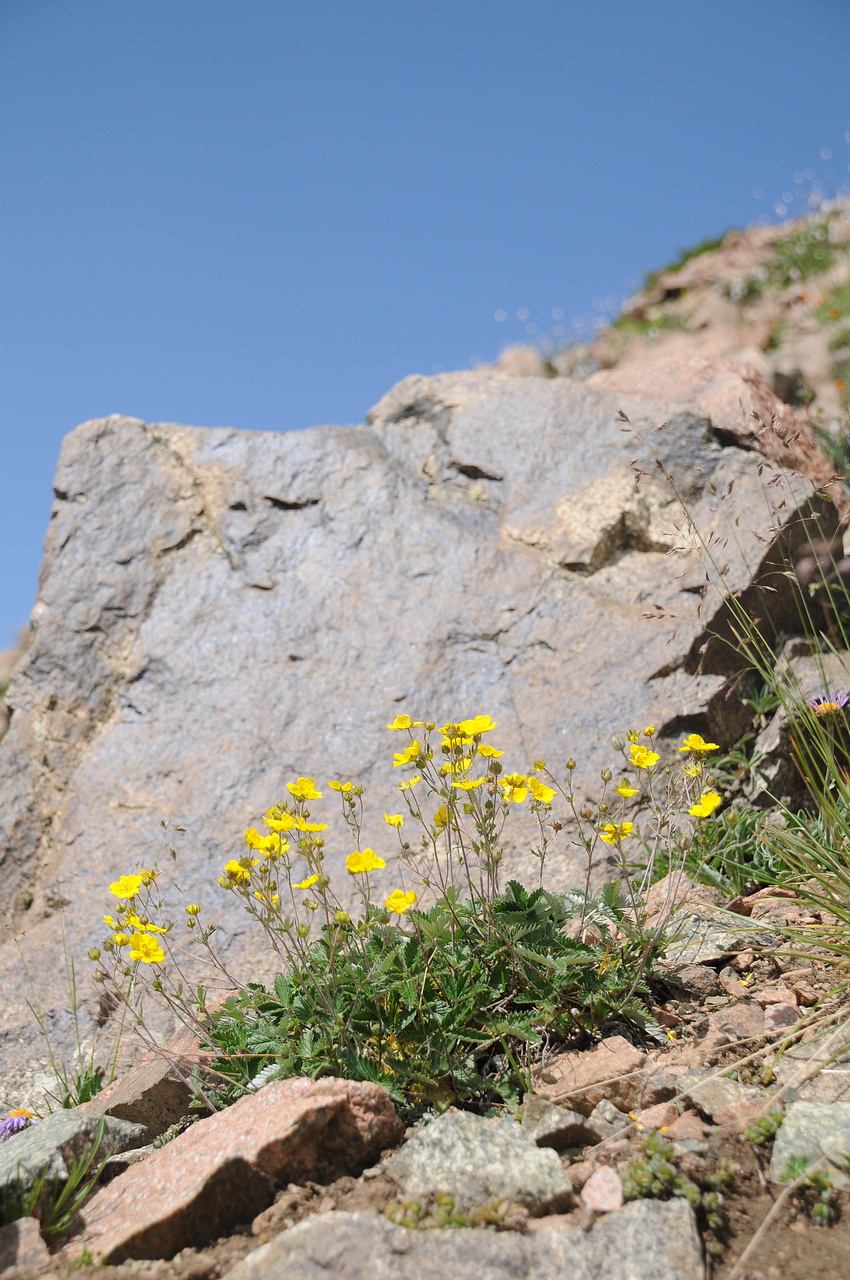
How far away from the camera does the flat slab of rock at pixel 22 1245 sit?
1.93 m

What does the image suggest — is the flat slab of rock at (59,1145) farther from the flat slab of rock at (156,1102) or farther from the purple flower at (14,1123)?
the purple flower at (14,1123)

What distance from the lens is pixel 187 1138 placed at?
2.31 metres

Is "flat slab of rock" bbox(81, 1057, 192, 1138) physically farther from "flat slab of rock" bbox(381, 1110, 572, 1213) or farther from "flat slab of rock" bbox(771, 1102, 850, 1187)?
"flat slab of rock" bbox(771, 1102, 850, 1187)

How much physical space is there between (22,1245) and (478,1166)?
1018mm

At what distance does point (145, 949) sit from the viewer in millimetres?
2342

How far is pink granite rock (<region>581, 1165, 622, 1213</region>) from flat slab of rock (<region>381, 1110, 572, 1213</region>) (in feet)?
0.18

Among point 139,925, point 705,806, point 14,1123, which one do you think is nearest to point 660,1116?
point 705,806

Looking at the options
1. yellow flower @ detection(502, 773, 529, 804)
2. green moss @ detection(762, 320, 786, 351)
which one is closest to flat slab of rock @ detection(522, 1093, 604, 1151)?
yellow flower @ detection(502, 773, 529, 804)

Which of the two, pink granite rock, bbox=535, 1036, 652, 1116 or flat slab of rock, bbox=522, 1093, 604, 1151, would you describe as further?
pink granite rock, bbox=535, 1036, 652, 1116

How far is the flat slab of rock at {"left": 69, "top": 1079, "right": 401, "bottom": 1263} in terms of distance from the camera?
1.96 metres

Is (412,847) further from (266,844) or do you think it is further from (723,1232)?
(723,1232)

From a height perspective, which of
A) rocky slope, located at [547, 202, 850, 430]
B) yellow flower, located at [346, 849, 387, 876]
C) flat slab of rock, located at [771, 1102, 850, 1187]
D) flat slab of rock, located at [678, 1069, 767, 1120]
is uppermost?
rocky slope, located at [547, 202, 850, 430]

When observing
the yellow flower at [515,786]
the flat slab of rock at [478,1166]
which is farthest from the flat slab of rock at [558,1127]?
the yellow flower at [515,786]

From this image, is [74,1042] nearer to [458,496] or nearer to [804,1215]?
[804,1215]
